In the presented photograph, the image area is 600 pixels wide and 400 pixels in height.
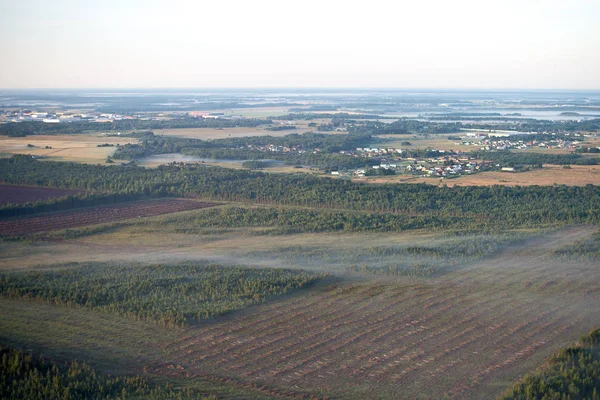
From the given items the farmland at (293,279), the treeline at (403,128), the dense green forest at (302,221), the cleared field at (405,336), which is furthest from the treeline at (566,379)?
the treeline at (403,128)

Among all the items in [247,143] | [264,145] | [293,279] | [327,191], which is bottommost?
[293,279]

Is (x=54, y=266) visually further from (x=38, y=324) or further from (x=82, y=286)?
(x=38, y=324)

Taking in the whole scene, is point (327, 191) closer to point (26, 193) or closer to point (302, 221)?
point (302, 221)

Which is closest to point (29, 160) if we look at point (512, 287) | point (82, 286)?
point (82, 286)

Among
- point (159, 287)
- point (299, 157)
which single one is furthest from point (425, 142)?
point (159, 287)

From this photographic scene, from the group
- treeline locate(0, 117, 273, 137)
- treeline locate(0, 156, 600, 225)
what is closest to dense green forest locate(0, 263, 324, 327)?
treeline locate(0, 156, 600, 225)

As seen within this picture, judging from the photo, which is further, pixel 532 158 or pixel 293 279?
pixel 532 158
